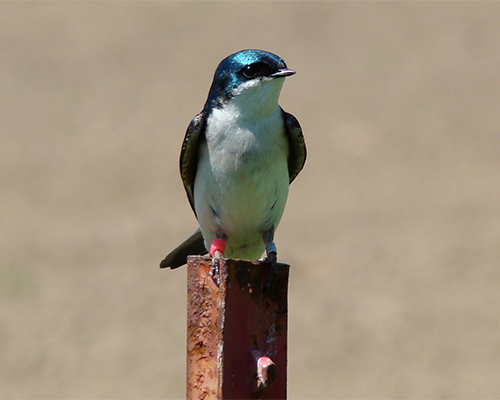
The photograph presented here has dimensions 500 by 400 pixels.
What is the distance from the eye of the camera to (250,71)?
4.38 meters

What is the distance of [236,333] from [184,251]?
218cm

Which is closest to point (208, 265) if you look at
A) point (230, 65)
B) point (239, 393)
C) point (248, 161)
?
point (239, 393)

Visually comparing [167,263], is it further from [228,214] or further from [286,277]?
[286,277]

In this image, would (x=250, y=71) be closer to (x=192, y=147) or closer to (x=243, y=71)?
(x=243, y=71)

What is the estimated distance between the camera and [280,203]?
4.50 metres

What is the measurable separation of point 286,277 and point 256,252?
1806 mm

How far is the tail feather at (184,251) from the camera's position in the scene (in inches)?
190

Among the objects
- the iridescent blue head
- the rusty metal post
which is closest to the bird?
the iridescent blue head

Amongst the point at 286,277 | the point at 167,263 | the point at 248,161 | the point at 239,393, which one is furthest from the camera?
the point at 167,263

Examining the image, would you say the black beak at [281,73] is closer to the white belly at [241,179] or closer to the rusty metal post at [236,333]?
the white belly at [241,179]

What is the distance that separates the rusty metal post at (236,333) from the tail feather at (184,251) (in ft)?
5.93

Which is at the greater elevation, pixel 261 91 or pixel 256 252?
pixel 261 91

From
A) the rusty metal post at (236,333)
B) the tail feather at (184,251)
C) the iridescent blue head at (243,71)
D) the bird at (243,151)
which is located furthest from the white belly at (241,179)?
the rusty metal post at (236,333)

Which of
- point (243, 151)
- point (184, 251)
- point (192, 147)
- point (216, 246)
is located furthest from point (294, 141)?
point (184, 251)
